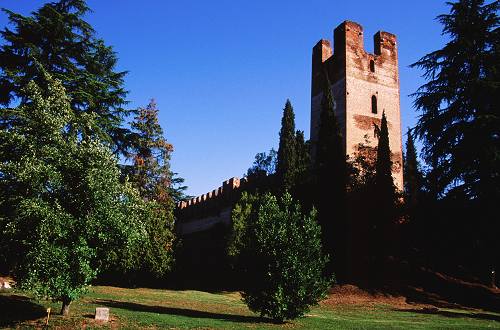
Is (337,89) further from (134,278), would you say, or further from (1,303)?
(1,303)

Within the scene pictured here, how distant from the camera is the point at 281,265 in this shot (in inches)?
570

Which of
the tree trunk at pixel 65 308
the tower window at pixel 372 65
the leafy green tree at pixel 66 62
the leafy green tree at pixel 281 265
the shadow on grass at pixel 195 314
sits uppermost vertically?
the tower window at pixel 372 65

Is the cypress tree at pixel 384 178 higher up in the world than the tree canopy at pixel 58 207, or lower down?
higher up

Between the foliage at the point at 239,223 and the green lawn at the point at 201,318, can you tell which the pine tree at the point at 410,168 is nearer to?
the foliage at the point at 239,223

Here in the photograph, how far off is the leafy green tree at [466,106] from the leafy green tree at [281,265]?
12.7 meters

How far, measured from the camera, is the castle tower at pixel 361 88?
33.4m

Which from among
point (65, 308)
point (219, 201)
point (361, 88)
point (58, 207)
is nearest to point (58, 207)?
point (58, 207)

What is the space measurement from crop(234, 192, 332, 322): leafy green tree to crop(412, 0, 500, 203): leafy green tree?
1274 cm

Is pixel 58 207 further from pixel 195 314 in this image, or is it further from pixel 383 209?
pixel 383 209

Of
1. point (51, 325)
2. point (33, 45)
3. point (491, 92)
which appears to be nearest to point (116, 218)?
point (51, 325)

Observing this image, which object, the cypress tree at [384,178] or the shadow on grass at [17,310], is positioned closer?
the shadow on grass at [17,310]

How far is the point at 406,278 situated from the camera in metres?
27.2

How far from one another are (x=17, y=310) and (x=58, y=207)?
14.6 ft

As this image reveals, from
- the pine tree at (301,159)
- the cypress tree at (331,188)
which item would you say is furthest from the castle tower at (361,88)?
the cypress tree at (331,188)
